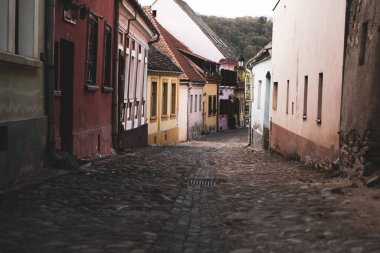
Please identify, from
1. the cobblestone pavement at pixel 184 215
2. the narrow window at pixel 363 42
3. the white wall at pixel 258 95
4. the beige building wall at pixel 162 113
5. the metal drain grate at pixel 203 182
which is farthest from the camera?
the beige building wall at pixel 162 113

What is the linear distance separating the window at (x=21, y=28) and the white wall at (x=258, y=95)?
59.8 feet

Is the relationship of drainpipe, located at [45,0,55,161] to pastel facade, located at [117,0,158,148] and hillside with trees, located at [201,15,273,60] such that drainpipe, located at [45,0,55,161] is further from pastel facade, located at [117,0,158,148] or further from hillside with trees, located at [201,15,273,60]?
hillside with trees, located at [201,15,273,60]

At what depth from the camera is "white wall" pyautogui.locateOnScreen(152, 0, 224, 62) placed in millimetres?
50812

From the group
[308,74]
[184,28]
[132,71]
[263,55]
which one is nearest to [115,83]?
[132,71]

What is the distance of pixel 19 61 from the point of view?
8531 millimetres

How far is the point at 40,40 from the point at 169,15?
42121 millimetres

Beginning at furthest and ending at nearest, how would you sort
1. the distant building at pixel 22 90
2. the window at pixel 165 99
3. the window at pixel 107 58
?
the window at pixel 165 99, the window at pixel 107 58, the distant building at pixel 22 90

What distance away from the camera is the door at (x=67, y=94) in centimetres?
1243

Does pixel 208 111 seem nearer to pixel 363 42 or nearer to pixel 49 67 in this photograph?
pixel 363 42

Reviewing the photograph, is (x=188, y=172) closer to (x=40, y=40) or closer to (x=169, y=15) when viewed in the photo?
(x=40, y=40)

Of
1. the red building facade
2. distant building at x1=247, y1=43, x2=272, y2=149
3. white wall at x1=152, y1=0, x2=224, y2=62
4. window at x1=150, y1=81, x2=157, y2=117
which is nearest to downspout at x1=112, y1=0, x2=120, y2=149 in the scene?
the red building facade

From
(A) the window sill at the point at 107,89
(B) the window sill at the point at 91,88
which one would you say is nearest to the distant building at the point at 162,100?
(A) the window sill at the point at 107,89

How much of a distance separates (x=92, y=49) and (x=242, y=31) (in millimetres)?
78201

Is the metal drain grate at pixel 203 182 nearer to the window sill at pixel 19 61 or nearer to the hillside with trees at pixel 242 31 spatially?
the window sill at pixel 19 61
